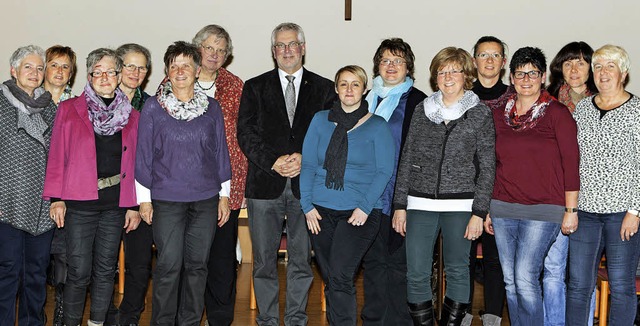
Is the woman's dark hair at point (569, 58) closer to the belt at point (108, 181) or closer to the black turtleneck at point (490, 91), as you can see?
the black turtleneck at point (490, 91)

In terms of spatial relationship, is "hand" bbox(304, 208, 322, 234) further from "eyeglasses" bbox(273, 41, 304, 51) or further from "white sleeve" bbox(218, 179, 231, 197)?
"eyeglasses" bbox(273, 41, 304, 51)

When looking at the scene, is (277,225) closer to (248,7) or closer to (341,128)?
(341,128)

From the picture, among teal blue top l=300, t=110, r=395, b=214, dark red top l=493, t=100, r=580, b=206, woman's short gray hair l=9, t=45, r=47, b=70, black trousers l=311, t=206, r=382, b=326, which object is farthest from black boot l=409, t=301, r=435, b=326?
woman's short gray hair l=9, t=45, r=47, b=70

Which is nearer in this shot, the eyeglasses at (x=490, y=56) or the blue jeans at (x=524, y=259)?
the blue jeans at (x=524, y=259)

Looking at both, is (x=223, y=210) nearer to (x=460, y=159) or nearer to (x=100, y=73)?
(x=100, y=73)

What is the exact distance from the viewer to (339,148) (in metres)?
3.73

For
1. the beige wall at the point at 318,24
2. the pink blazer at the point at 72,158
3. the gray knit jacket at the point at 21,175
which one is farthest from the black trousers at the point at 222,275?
the beige wall at the point at 318,24

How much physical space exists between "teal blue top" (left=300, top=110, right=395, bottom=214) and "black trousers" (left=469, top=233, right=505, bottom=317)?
67 cm

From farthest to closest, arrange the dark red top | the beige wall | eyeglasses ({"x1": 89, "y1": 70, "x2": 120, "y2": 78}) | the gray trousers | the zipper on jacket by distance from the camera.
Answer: the beige wall < the gray trousers < eyeglasses ({"x1": 89, "y1": 70, "x2": 120, "y2": 78}) < the zipper on jacket < the dark red top

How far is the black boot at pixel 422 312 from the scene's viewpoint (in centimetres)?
379

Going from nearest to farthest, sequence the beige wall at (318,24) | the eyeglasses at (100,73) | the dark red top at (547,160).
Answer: the dark red top at (547,160)
the eyeglasses at (100,73)
the beige wall at (318,24)

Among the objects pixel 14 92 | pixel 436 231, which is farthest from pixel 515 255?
pixel 14 92

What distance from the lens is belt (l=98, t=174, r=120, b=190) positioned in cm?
375

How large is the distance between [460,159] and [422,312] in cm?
78
